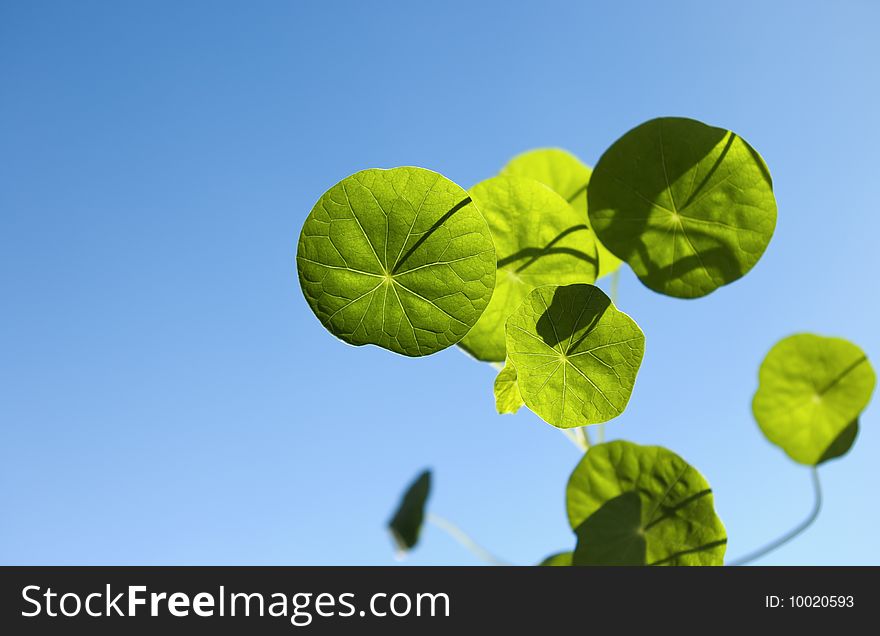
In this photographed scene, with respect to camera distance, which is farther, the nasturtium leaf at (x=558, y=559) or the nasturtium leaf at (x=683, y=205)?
the nasturtium leaf at (x=558, y=559)

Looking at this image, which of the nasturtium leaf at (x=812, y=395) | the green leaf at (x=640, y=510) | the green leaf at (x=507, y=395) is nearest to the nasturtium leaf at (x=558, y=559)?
the green leaf at (x=640, y=510)

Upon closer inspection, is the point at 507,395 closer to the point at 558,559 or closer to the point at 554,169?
the point at 558,559

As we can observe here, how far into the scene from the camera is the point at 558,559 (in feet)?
3.44

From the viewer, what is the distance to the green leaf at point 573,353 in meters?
0.75

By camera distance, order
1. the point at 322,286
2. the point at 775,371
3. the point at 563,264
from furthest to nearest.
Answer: the point at 775,371 < the point at 563,264 < the point at 322,286

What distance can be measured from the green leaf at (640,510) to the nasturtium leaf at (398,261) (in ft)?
1.24

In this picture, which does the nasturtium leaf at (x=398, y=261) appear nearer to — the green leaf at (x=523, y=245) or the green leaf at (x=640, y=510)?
the green leaf at (x=523, y=245)

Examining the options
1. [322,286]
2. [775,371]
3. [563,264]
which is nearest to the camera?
[322,286]

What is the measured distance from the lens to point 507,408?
85 centimetres

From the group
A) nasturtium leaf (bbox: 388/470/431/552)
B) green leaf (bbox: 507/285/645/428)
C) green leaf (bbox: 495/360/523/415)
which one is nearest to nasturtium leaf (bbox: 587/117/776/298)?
green leaf (bbox: 507/285/645/428)
